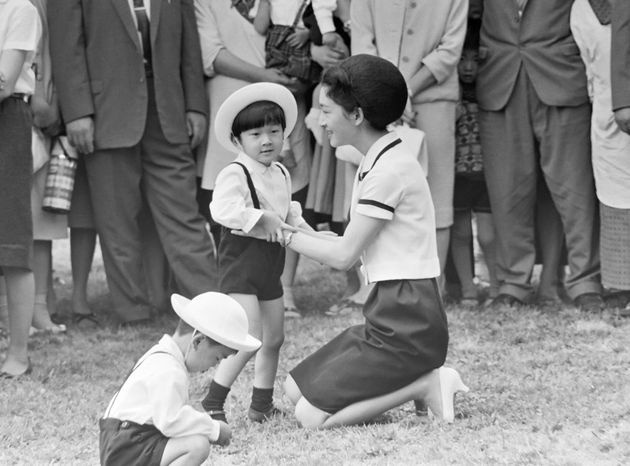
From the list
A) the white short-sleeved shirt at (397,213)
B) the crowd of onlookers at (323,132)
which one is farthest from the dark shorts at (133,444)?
the crowd of onlookers at (323,132)

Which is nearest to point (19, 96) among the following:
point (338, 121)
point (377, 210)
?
point (338, 121)

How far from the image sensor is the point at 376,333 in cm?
541

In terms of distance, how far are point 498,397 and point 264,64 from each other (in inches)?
120

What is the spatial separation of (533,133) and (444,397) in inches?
120

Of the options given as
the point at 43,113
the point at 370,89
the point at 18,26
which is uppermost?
the point at 370,89

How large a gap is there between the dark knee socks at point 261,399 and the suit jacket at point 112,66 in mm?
2562

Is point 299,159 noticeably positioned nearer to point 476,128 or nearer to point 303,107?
point 303,107

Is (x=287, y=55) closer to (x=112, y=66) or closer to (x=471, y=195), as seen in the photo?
(x=112, y=66)

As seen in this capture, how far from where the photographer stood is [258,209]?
17.7 feet

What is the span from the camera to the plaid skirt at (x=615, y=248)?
7.56 metres

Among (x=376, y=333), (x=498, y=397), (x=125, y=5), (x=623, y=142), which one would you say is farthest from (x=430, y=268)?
(x=125, y=5)

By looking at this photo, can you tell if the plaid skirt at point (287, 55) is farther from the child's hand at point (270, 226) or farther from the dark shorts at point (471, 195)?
the child's hand at point (270, 226)

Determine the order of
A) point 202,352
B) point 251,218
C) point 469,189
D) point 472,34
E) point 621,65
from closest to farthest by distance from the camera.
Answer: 1. point 202,352
2. point 251,218
3. point 621,65
4. point 472,34
5. point 469,189

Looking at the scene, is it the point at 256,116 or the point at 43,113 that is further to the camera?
the point at 43,113
